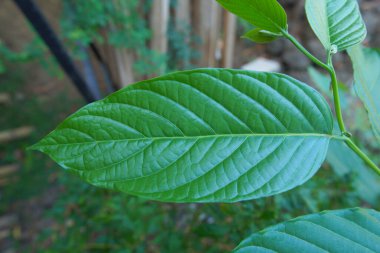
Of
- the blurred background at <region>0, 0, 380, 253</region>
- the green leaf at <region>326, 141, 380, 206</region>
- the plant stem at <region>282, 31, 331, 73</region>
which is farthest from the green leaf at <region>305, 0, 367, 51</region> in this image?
the green leaf at <region>326, 141, 380, 206</region>

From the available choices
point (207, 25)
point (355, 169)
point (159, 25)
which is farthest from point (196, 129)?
point (207, 25)

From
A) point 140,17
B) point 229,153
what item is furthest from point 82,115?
point 140,17

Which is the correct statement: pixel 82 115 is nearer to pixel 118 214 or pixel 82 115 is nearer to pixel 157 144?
pixel 157 144

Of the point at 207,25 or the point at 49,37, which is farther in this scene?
the point at 207,25

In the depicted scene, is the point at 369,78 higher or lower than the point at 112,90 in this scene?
lower

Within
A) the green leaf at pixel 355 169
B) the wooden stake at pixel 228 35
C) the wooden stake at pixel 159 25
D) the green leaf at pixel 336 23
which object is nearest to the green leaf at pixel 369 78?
the green leaf at pixel 336 23

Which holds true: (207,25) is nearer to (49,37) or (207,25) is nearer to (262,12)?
(49,37)

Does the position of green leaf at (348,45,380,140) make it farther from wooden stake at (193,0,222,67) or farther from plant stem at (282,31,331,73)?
wooden stake at (193,0,222,67)
